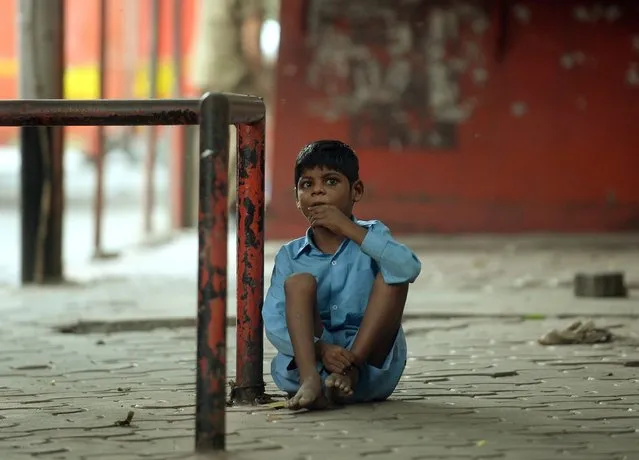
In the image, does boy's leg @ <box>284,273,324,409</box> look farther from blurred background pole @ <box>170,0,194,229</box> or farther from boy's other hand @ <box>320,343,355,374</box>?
blurred background pole @ <box>170,0,194,229</box>

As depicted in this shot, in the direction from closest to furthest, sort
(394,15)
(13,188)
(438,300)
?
(438,300) → (394,15) → (13,188)

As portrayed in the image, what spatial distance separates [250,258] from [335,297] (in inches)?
10.9

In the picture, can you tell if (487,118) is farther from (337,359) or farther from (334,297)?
(337,359)

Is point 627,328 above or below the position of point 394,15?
below

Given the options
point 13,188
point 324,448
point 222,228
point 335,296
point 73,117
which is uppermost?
point 73,117

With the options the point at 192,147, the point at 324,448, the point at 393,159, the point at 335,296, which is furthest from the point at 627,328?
the point at 192,147

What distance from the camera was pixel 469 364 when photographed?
466 cm

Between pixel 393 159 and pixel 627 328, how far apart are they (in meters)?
5.94

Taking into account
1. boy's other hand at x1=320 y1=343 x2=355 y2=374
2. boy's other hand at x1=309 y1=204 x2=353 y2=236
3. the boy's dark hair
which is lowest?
boy's other hand at x1=320 y1=343 x2=355 y2=374

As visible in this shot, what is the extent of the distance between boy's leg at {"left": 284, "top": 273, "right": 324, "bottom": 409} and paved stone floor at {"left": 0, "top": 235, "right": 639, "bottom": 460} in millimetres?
63

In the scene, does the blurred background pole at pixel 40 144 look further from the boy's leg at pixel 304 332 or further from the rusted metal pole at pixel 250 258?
the boy's leg at pixel 304 332

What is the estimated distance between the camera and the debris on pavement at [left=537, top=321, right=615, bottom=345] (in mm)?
5168

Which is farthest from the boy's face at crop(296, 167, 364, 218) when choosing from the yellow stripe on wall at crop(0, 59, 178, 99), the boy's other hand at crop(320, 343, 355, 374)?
the yellow stripe on wall at crop(0, 59, 178, 99)

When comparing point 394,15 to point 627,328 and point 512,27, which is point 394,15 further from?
point 627,328
